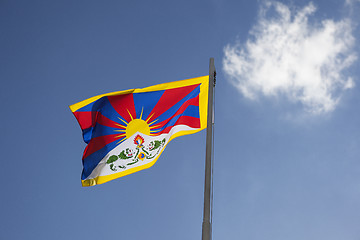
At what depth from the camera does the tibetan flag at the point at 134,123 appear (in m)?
11.4

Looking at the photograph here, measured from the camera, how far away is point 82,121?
12547mm

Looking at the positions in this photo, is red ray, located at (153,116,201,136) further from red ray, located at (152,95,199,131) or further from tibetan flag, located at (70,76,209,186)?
red ray, located at (152,95,199,131)

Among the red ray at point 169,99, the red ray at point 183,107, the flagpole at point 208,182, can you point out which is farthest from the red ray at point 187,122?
the flagpole at point 208,182

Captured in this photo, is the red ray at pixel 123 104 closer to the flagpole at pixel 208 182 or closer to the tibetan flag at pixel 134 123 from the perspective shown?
the tibetan flag at pixel 134 123

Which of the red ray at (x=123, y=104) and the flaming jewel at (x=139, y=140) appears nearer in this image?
the flaming jewel at (x=139, y=140)

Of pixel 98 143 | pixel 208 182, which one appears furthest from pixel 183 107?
pixel 208 182

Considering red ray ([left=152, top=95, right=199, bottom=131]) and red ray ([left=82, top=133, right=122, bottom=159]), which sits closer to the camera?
red ray ([left=152, top=95, right=199, bottom=131])

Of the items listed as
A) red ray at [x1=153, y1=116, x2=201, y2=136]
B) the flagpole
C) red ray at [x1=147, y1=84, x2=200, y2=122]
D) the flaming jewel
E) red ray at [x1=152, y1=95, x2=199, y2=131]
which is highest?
red ray at [x1=147, y1=84, x2=200, y2=122]

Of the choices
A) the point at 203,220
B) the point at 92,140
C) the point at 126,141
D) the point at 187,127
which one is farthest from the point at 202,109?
the point at 203,220

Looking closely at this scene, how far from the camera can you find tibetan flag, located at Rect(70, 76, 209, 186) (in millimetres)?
11414

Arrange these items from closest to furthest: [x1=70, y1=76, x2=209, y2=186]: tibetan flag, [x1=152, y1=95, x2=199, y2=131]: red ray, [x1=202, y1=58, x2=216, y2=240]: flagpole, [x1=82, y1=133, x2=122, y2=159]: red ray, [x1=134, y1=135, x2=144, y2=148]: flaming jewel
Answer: [x1=202, y1=58, x2=216, y2=240]: flagpole, [x1=70, y1=76, x2=209, y2=186]: tibetan flag, [x1=134, y1=135, x2=144, y2=148]: flaming jewel, [x1=152, y1=95, x2=199, y2=131]: red ray, [x1=82, y1=133, x2=122, y2=159]: red ray

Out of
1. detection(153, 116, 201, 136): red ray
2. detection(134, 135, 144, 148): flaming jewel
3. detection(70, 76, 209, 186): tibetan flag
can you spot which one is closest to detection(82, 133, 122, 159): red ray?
detection(70, 76, 209, 186): tibetan flag

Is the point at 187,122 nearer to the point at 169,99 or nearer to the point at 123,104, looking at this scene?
the point at 169,99

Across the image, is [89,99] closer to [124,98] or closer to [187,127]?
[124,98]
